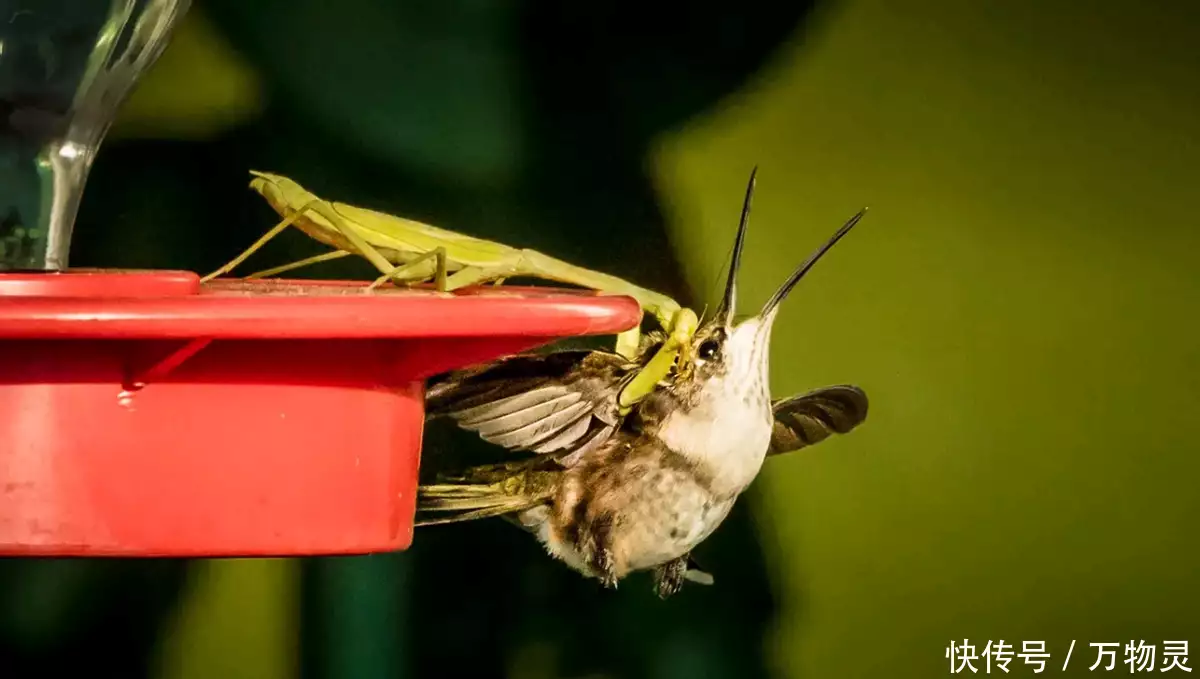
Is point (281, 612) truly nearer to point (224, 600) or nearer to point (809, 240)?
point (224, 600)

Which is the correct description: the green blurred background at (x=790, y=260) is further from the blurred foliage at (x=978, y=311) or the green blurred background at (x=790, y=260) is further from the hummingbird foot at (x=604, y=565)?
the hummingbird foot at (x=604, y=565)

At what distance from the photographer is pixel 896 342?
1013mm

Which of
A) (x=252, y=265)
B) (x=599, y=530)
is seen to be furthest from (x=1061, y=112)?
(x=252, y=265)

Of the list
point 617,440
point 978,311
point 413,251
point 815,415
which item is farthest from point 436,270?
point 978,311

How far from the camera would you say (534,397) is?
0.68 m

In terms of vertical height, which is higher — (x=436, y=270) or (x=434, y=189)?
(x=434, y=189)

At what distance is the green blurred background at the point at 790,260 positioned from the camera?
916mm

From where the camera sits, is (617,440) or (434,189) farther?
(434,189)

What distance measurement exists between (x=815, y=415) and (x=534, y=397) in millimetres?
243

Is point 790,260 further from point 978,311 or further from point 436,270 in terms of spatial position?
point 436,270

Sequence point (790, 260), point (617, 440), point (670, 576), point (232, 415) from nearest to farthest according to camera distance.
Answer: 1. point (232, 415)
2. point (617, 440)
3. point (670, 576)
4. point (790, 260)

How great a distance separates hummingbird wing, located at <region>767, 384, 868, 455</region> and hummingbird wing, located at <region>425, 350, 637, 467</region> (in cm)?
18

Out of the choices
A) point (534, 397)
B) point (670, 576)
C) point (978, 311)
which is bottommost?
point (670, 576)

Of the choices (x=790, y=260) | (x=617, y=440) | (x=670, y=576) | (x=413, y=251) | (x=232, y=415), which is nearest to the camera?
(x=232, y=415)
